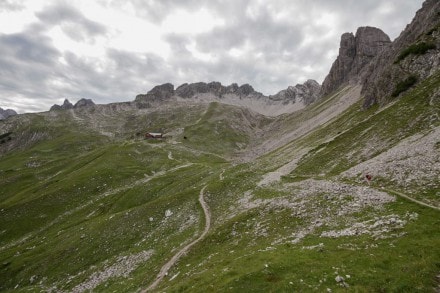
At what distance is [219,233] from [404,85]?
65.9 metres

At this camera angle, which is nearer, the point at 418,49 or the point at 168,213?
the point at 168,213

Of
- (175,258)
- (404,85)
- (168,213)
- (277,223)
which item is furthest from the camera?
(404,85)

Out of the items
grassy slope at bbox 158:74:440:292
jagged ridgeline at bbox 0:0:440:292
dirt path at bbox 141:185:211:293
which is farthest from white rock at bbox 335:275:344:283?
dirt path at bbox 141:185:211:293

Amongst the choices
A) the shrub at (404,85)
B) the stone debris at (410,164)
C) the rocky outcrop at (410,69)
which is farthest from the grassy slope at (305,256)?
the rocky outcrop at (410,69)

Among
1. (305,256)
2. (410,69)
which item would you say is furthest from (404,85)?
(305,256)

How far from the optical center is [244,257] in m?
27.1

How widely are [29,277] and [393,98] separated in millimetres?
89439

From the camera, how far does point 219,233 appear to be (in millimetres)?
38250

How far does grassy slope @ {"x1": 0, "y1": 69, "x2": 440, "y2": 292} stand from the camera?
68.6 ft

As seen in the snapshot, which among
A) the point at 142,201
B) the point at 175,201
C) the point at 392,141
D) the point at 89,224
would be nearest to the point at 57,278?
the point at 89,224

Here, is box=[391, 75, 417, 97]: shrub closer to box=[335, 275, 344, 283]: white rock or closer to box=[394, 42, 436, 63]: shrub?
box=[394, 42, 436, 63]: shrub

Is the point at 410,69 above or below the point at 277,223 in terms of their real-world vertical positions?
above

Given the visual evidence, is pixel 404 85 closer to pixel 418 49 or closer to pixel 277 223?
pixel 418 49

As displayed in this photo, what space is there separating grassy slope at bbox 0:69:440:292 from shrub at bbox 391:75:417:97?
7.26 meters
